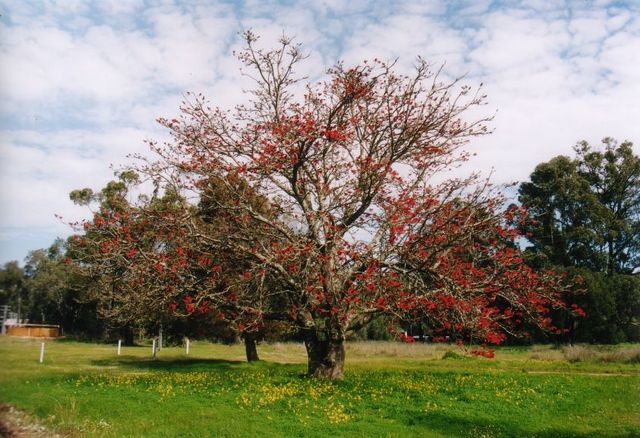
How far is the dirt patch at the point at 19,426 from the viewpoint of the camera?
10.9 meters

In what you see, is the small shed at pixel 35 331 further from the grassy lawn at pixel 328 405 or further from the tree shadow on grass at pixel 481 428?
the tree shadow on grass at pixel 481 428

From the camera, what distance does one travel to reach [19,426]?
11.8m

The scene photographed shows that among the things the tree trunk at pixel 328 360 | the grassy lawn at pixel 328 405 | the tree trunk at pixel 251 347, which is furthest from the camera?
the tree trunk at pixel 251 347

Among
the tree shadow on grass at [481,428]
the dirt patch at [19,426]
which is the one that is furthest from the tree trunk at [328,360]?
the dirt patch at [19,426]

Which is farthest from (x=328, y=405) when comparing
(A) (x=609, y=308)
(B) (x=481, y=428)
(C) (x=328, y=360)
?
(A) (x=609, y=308)

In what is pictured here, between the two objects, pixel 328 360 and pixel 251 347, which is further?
pixel 251 347

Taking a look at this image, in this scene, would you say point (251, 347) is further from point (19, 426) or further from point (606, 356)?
point (606, 356)

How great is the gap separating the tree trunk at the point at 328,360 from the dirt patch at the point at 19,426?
9850 millimetres

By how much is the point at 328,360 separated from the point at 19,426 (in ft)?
34.8

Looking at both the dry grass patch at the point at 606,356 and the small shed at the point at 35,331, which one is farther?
the small shed at the point at 35,331

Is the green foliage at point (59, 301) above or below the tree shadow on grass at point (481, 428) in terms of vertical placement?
above

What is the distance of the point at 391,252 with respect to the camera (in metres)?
18.6

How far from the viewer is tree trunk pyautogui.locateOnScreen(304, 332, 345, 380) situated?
770 inches

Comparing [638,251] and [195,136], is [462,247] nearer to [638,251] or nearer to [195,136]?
[195,136]
